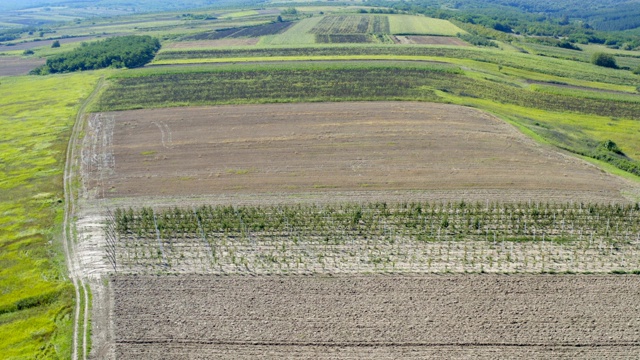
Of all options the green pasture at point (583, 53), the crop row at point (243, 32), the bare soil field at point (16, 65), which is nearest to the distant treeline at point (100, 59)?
the bare soil field at point (16, 65)

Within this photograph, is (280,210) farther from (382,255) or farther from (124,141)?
(124,141)

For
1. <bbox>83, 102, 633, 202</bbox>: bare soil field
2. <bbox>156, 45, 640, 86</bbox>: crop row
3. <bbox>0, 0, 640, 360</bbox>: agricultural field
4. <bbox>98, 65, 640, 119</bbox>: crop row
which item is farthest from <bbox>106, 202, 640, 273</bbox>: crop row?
<bbox>156, 45, 640, 86</bbox>: crop row

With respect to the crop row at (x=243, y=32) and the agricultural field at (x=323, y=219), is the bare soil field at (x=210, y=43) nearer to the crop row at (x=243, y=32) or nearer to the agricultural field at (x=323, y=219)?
the crop row at (x=243, y=32)

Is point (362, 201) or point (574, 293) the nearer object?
point (574, 293)

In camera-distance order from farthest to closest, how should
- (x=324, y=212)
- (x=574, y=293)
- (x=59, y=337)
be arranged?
(x=324, y=212) < (x=574, y=293) < (x=59, y=337)

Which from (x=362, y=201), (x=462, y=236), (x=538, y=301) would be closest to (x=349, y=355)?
(x=538, y=301)

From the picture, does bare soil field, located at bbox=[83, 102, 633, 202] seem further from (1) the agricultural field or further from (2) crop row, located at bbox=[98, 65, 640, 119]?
(2) crop row, located at bbox=[98, 65, 640, 119]

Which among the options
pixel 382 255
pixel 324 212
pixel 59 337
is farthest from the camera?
pixel 324 212

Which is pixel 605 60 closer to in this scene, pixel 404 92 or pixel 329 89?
pixel 404 92
